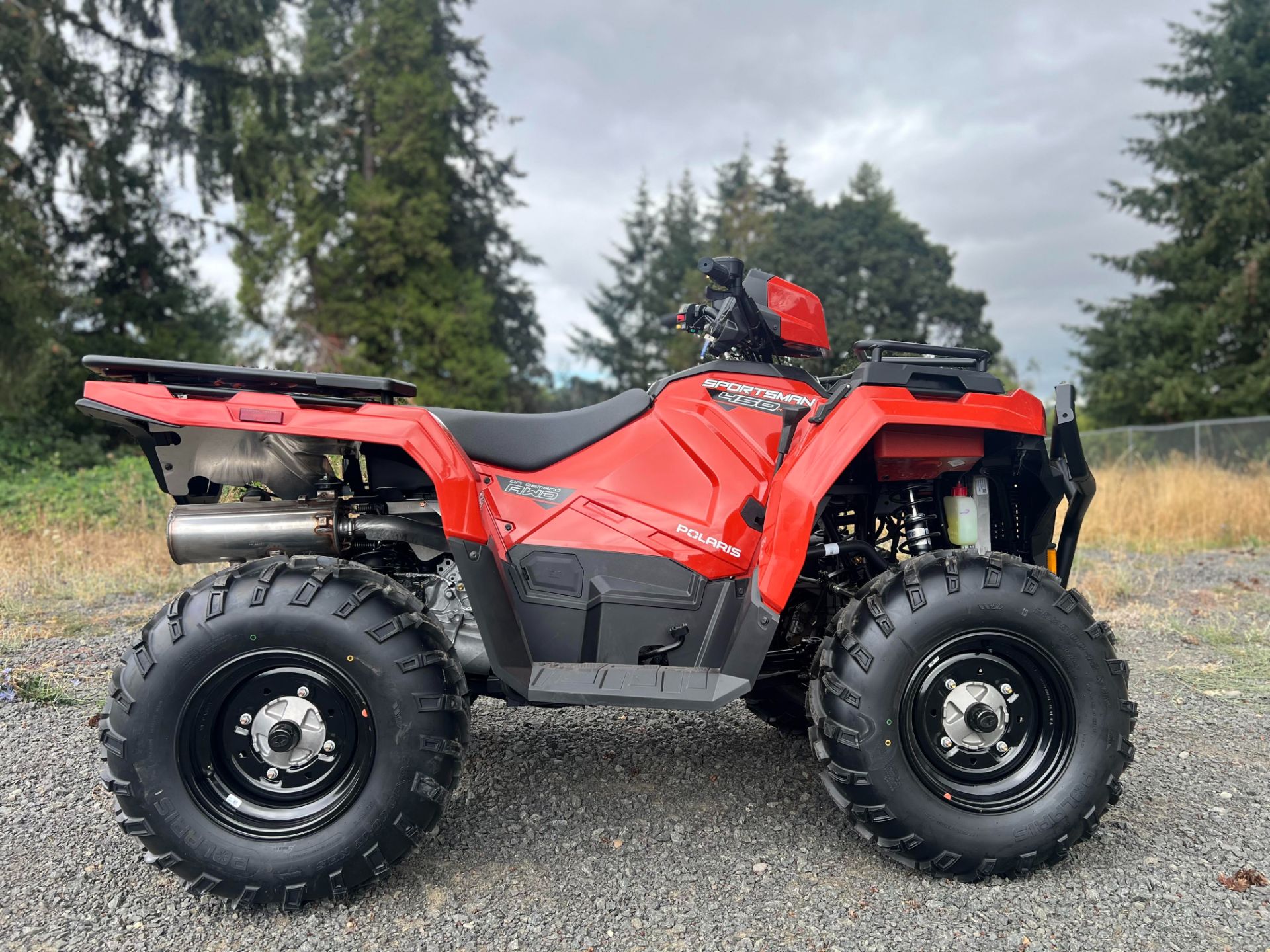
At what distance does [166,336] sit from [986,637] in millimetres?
17707

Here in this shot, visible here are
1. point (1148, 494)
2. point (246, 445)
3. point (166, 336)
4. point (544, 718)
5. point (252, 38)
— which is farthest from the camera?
point (166, 336)

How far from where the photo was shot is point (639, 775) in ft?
10.9

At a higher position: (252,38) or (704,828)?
(252,38)

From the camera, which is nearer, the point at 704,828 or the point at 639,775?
the point at 704,828

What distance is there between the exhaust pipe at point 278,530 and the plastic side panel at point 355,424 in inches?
12.2

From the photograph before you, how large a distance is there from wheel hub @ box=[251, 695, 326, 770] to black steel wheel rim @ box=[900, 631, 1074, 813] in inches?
68.1

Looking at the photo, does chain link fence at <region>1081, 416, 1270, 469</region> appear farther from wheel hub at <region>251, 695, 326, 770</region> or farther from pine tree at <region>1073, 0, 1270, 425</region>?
wheel hub at <region>251, 695, 326, 770</region>

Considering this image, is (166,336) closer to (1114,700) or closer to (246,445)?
(246,445)

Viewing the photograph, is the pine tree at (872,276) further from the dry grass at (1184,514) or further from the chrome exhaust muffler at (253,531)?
the chrome exhaust muffler at (253,531)

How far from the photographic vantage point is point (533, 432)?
9.58ft

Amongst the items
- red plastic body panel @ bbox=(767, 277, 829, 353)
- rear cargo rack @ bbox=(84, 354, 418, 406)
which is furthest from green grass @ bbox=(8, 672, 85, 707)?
red plastic body panel @ bbox=(767, 277, 829, 353)

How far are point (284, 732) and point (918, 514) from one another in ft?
7.13

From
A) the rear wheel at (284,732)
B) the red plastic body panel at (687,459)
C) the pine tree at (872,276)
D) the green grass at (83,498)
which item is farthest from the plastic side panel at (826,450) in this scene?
the pine tree at (872,276)

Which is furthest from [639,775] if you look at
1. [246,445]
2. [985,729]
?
[246,445]
